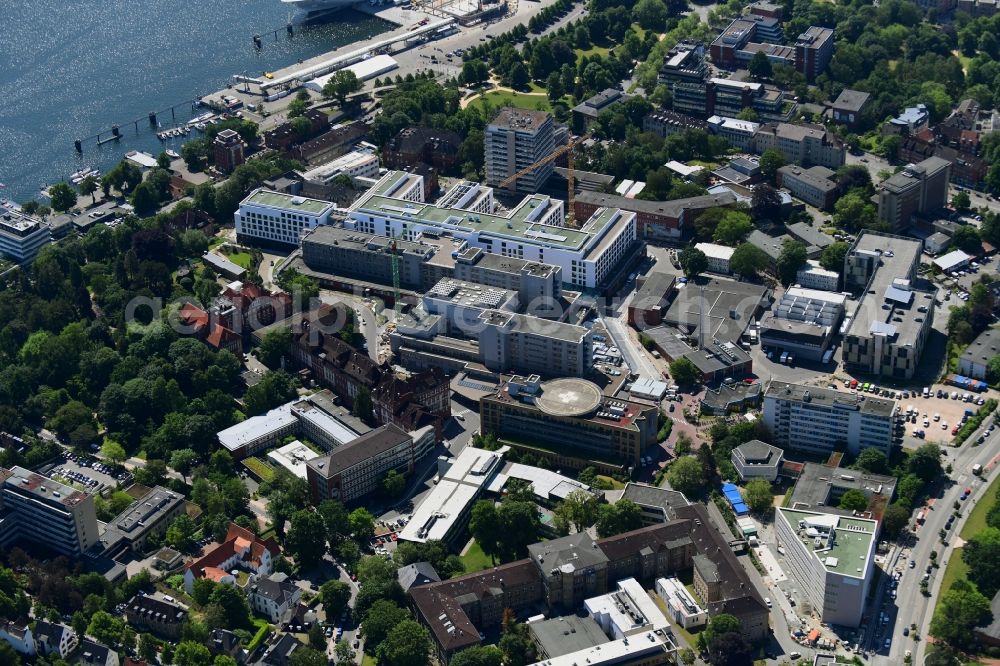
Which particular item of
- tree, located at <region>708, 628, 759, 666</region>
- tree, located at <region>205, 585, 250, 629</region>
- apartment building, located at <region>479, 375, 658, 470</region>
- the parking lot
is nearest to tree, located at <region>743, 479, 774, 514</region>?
apartment building, located at <region>479, 375, 658, 470</region>

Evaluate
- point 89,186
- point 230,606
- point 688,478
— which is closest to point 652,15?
point 89,186

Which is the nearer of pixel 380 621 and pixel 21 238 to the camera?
pixel 380 621

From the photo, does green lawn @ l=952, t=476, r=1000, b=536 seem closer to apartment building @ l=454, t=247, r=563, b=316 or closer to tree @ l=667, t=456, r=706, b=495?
tree @ l=667, t=456, r=706, b=495

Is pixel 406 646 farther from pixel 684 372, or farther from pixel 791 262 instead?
pixel 791 262

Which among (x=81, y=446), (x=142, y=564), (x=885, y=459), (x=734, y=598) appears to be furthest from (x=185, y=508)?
(x=885, y=459)

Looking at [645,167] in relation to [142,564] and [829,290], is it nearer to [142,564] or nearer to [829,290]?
[829,290]
